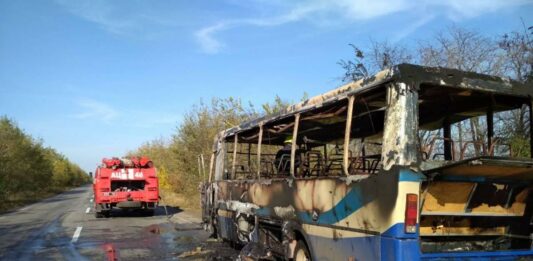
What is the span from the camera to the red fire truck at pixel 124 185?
1931 centimetres

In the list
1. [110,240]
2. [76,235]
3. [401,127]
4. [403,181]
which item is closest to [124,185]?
[76,235]

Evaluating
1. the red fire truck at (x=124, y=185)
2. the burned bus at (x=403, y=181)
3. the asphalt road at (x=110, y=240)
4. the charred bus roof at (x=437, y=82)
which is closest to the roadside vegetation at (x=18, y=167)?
the red fire truck at (x=124, y=185)

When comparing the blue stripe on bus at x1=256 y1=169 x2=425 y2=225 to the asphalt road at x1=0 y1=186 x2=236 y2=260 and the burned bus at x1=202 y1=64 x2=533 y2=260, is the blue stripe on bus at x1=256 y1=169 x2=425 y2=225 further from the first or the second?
the asphalt road at x1=0 y1=186 x2=236 y2=260

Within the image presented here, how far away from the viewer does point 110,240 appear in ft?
42.8

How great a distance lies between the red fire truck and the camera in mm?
19312

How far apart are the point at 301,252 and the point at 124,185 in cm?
1488

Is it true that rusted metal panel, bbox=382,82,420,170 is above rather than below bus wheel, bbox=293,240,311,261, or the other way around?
above

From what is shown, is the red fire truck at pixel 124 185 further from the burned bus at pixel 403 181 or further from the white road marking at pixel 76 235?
the burned bus at pixel 403 181

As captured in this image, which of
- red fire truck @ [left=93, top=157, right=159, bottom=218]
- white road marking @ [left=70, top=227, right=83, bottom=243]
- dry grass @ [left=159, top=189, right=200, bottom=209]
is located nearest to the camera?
white road marking @ [left=70, top=227, right=83, bottom=243]

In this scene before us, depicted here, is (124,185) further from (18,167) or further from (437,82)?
(18,167)

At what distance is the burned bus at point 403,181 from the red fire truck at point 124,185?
12.1m

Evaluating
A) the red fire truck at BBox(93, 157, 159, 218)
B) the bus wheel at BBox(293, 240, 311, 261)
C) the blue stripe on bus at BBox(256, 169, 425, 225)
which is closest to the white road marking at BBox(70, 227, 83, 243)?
the red fire truck at BBox(93, 157, 159, 218)

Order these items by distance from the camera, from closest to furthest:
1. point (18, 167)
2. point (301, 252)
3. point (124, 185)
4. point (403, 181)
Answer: point (403, 181) < point (301, 252) < point (124, 185) < point (18, 167)

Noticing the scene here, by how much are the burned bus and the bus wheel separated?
0.02 metres
